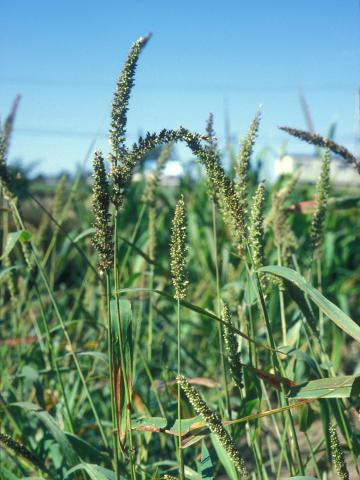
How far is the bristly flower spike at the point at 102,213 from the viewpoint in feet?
Result: 3.03

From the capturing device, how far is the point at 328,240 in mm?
4008

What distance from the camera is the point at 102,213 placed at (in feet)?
3.06

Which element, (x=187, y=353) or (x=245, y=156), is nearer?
(x=245, y=156)

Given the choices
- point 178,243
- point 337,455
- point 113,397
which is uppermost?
point 178,243

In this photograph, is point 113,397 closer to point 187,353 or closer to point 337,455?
point 337,455

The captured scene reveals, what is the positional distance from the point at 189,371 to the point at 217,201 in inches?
53.8

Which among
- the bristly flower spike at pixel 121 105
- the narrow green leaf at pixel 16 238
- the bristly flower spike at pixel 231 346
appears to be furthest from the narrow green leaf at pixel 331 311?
the narrow green leaf at pixel 16 238

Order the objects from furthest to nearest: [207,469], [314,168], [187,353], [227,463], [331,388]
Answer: [314,168] < [187,353] < [227,463] < [207,469] < [331,388]

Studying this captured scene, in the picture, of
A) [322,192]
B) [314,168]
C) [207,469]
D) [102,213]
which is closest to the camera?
[102,213]

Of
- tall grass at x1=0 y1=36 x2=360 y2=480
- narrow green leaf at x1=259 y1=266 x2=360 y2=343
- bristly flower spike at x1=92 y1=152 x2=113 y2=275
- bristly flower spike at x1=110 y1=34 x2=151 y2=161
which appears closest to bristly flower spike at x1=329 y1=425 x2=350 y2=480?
tall grass at x1=0 y1=36 x2=360 y2=480

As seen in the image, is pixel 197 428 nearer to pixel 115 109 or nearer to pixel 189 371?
pixel 115 109

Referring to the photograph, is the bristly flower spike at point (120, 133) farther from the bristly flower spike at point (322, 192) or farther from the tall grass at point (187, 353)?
the bristly flower spike at point (322, 192)

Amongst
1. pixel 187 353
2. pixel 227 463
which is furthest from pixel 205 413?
pixel 187 353

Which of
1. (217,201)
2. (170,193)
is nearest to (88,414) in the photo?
(217,201)
